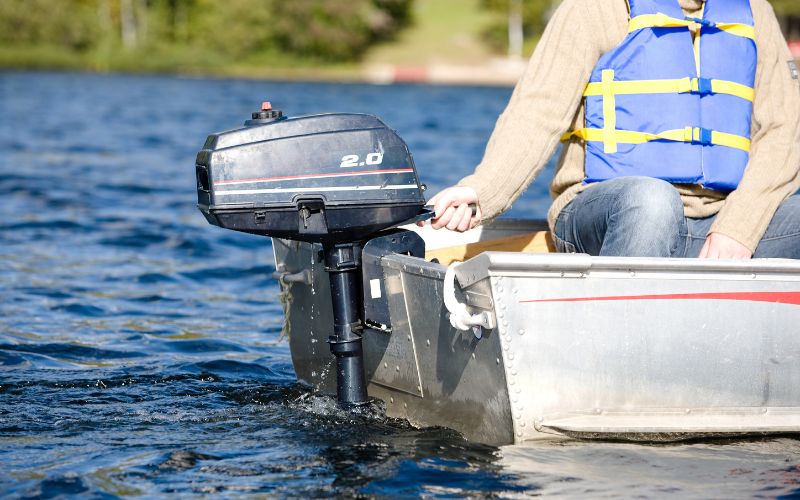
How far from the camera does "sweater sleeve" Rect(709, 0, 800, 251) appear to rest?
11.0 ft

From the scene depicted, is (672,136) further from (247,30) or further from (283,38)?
(283,38)

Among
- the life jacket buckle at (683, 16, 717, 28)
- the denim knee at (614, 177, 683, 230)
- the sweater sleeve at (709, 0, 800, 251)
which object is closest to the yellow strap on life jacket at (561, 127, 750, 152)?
the sweater sleeve at (709, 0, 800, 251)

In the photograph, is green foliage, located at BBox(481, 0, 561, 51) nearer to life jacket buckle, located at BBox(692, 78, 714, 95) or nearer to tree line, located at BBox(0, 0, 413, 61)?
tree line, located at BBox(0, 0, 413, 61)

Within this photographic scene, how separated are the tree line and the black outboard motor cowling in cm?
4719

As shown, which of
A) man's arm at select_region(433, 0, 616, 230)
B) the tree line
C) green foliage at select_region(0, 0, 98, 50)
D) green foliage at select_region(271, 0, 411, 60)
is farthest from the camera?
green foliage at select_region(271, 0, 411, 60)

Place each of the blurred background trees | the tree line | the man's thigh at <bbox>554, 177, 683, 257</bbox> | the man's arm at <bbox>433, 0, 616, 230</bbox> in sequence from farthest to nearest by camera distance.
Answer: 1. the tree line
2. the blurred background trees
3. the man's arm at <bbox>433, 0, 616, 230</bbox>
4. the man's thigh at <bbox>554, 177, 683, 257</bbox>

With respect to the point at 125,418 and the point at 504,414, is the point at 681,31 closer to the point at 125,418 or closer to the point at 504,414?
the point at 504,414

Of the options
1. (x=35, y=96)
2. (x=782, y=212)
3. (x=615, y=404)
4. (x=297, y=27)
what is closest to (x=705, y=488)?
(x=615, y=404)

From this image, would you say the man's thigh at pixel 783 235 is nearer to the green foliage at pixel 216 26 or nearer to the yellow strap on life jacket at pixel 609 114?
the yellow strap on life jacket at pixel 609 114

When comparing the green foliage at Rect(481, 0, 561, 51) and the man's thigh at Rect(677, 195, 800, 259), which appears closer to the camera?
the man's thigh at Rect(677, 195, 800, 259)

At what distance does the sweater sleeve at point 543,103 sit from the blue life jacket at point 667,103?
8 centimetres

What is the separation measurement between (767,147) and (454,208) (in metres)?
1.05

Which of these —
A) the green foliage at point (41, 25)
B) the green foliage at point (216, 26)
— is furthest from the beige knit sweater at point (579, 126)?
the green foliage at point (41, 25)

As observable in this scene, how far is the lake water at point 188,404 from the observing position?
3.09 meters
